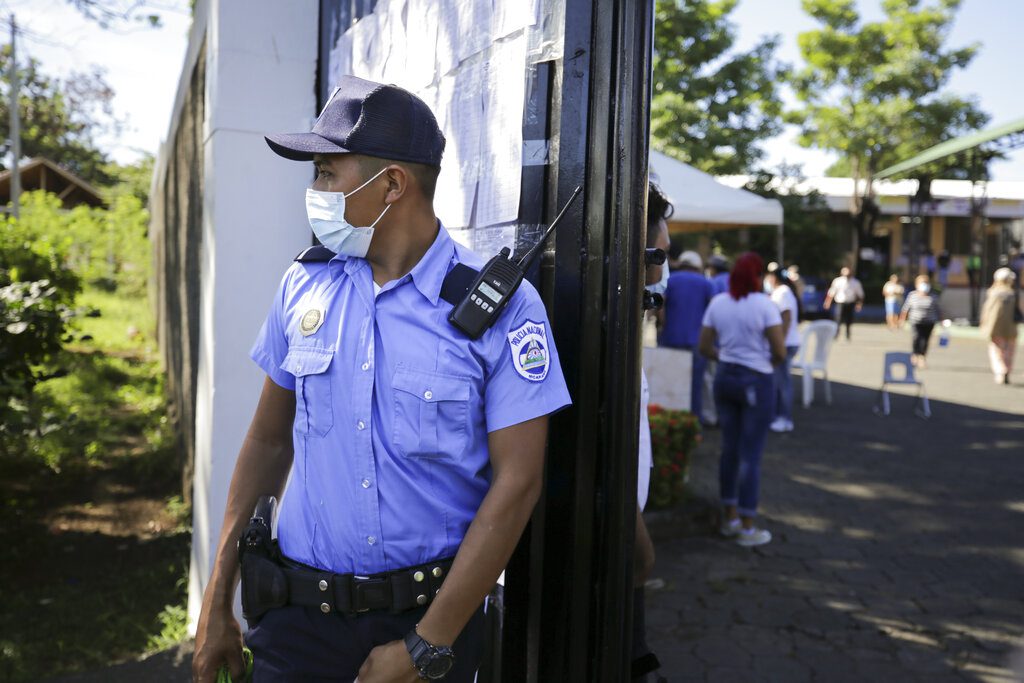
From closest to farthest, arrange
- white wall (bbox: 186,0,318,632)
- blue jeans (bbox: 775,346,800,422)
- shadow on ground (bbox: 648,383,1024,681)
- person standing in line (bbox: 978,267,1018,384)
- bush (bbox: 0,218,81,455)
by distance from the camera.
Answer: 1. white wall (bbox: 186,0,318,632)
2. shadow on ground (bbox: 648,383,1024,681)
3. bush (bbox: 0,218,81,455)
4. blue jeans (bbox: 775,346,800,422)
5. person standing in line (bbox: 978,267,1018,384)

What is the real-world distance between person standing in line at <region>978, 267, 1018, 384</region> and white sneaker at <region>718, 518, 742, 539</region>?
9.23 metres

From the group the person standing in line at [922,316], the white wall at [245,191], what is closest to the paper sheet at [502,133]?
the white wall at [245,191]

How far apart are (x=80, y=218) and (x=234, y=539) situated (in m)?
14.8

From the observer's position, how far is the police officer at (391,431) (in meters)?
1.66

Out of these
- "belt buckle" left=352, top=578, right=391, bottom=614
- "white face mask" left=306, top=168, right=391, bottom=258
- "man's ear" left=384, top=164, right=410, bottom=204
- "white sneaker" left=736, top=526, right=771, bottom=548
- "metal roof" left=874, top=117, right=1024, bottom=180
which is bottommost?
"white sneaker" left=736, top=526, right=771, bottom=548

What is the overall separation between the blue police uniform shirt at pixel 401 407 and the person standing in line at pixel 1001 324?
13.1m

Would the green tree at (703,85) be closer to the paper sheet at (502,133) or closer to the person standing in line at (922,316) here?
the person standing in line at (922,316)

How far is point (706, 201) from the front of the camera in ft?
28.4

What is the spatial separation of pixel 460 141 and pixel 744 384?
363cm

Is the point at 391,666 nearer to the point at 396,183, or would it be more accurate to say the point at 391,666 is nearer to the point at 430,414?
the point at 430,414

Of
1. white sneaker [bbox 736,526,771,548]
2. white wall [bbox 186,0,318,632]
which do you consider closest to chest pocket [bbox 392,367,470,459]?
white wall [bbox 186,0,318,632]

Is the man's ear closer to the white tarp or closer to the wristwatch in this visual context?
the wristwatch

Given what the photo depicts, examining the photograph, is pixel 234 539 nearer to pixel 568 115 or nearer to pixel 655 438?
pixel 568 115

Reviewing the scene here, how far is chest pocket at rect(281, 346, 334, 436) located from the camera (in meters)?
1.79
